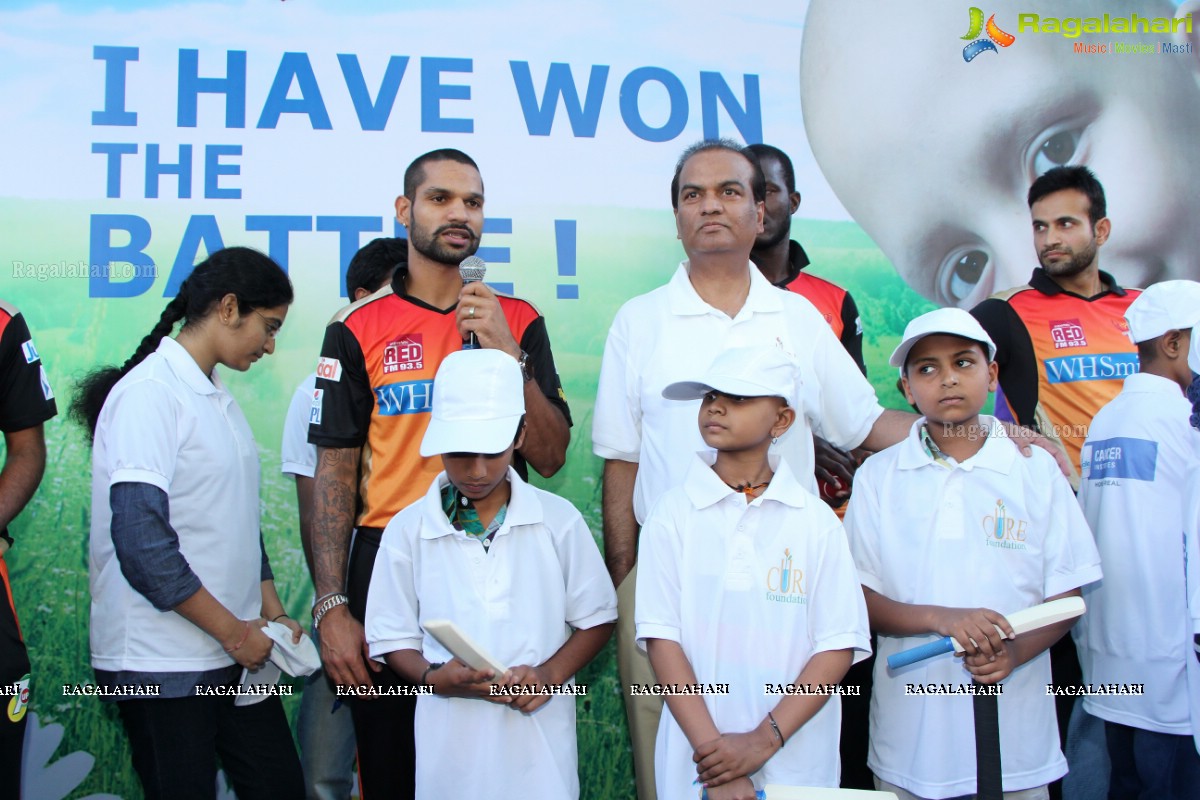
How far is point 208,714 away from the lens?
266cm

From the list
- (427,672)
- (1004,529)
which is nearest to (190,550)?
(427,672)

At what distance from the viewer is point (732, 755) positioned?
2.20m

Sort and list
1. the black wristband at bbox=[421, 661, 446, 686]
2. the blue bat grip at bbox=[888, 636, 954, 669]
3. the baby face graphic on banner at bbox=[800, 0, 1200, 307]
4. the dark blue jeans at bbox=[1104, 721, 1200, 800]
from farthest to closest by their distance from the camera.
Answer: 1. the baby face graphic on banner at bbox=[800, 0, 1200, 307]
2. the dark blue jeans at bbox=[1104, 721, 1200, 800]
3. the black wristband at bbox=[421, 661, 446, 686]
4. the blue bat grip at bbox=[888, 636, 954, 669]

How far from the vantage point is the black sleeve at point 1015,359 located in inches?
133

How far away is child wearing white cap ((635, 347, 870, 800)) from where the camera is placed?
231cm

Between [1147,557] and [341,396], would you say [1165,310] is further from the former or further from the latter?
[341,396]

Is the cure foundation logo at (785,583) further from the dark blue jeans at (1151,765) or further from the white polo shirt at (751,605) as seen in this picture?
the dark blue jeans at (1151,765)

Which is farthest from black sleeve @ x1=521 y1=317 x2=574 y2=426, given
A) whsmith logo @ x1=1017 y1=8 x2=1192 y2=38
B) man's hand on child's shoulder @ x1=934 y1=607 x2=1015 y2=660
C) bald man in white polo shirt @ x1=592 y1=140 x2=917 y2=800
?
whsmith logo @ x1=1017 y1=8 x2=1192 y2=38

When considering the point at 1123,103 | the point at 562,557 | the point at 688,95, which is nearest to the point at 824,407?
the point at 562,557

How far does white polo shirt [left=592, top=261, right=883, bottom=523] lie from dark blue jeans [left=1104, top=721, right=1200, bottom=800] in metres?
1.07

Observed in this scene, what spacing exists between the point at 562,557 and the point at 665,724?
0.44m

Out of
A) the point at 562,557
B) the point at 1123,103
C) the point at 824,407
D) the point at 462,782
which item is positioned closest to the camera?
the point at 462,782

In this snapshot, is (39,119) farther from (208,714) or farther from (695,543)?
(695,543)

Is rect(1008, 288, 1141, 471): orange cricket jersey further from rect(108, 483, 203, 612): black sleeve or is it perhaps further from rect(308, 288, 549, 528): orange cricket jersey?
rect(108, 483, 203, 612): black sleeve
